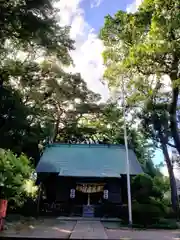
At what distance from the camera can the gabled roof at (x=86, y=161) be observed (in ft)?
54.6

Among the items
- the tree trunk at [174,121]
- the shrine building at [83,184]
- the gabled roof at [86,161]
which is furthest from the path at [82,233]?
the gabled roof at [86,161]

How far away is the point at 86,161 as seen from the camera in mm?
18484

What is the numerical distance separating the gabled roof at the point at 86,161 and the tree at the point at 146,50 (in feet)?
15.9

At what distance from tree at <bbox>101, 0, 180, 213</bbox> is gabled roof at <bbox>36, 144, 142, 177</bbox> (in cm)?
485

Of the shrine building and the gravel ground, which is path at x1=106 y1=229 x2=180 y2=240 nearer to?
the gravel ground

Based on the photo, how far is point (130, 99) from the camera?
48.7 feet

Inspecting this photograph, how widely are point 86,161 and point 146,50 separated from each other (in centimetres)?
1011

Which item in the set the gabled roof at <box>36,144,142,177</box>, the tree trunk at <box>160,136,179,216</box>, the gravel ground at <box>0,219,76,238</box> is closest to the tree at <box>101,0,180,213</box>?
the gabled roof at <box>36,144,142,177</box>

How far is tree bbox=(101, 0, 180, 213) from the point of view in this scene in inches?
409

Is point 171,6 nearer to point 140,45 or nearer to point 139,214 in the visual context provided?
point 140,45

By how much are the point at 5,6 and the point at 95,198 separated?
1290cm

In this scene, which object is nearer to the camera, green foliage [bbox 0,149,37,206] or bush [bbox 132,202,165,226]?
green foliage [bbox 0,149,37,206]

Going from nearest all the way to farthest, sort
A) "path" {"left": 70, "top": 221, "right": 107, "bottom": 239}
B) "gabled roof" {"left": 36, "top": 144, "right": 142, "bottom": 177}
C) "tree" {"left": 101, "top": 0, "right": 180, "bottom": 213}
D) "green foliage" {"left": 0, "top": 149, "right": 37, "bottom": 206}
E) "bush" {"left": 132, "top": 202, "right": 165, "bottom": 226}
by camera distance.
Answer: "path" {"left": 70, "top": 221, "right": 107, "bottom": 239} → "green foliage" {"left": 0, "top": 149, "right": 37, "bottom": 206} → "tree" {"left": 101, "top": 0, "right": 180, "bottom": 213} → "bush" {"left": 132, "top": 202, "right": 165, "bottom": 226} → "gabled roof" {"left": 36, "top": 144, "right": 142, "bottom": 177}

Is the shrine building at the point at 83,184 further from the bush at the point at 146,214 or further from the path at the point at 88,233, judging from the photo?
the path at the point at 88,233
